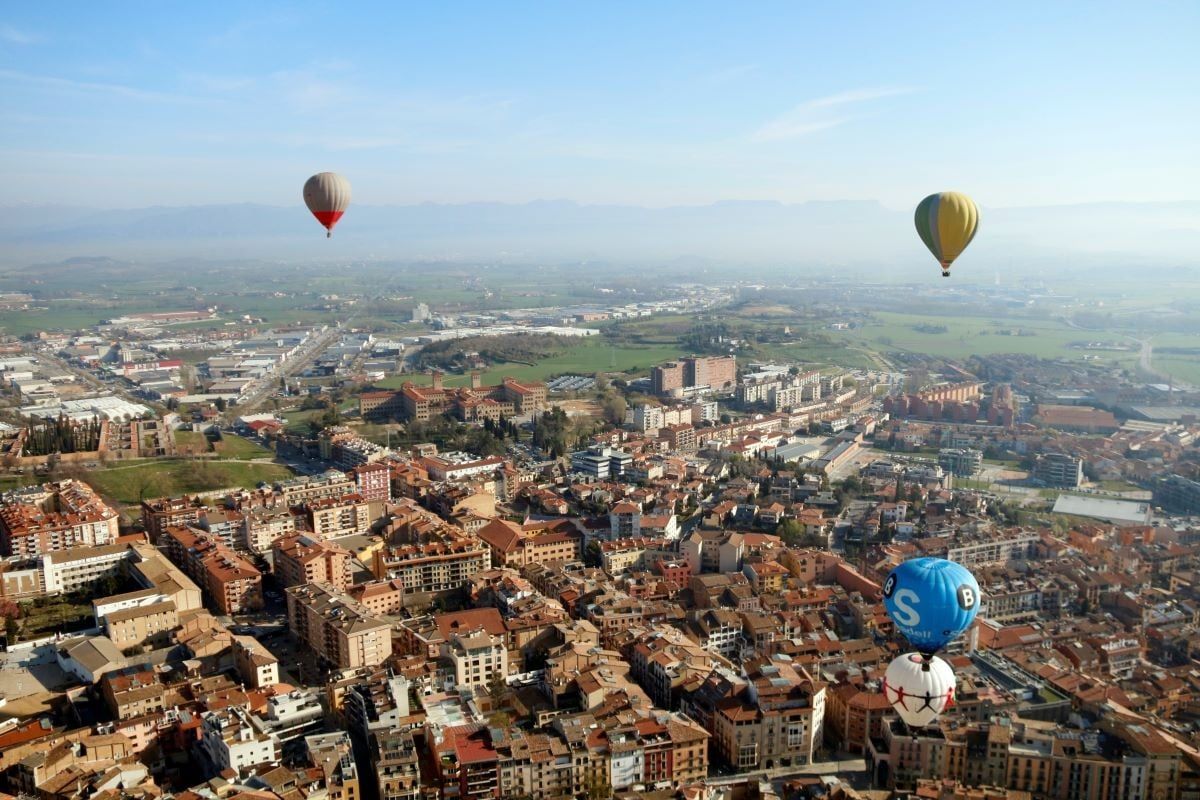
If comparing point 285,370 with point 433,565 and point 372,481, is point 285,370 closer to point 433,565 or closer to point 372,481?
point 372,481

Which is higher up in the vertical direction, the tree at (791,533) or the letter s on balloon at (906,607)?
the letter s on balloon at (906,607)

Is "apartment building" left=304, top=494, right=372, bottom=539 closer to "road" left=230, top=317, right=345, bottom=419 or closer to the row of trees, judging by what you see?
the row of trees

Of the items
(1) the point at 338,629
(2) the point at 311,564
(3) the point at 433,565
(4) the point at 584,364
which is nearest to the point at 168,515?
(2) the point at 311,564

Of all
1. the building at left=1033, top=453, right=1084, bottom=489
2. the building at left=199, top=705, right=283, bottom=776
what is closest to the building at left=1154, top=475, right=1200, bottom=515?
the building at left=1033, top=453, right=1084, bottom=489

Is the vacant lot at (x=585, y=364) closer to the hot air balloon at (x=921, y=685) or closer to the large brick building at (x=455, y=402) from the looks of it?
the large brick building at (x=455, y=402)

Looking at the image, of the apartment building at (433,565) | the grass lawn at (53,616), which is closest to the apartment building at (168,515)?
the grass lawn at (53,616)
